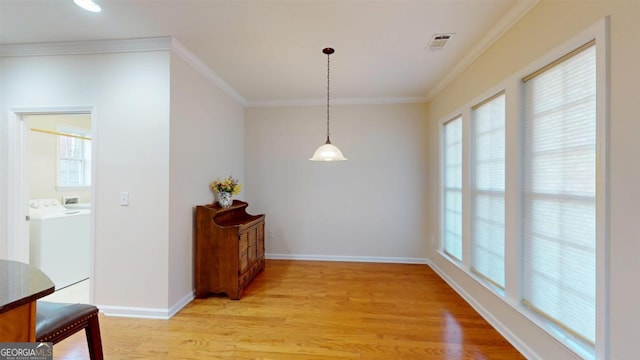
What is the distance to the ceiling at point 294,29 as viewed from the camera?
2066 millimetres

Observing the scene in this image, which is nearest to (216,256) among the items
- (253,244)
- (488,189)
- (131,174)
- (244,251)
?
Result: (244,251)

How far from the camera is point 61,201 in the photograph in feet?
13.6

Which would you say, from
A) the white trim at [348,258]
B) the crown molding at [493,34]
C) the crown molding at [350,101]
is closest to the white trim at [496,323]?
the white trim at [348,258]

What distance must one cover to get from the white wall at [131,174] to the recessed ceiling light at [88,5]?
51 cm

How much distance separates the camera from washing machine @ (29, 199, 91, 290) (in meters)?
3.03

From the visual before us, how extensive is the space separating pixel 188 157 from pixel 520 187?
10.4 feet

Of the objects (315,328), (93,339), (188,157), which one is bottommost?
(315,328)

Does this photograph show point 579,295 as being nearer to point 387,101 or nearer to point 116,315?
point 387,101

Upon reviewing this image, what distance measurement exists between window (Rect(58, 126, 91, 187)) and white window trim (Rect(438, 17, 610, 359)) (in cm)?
587

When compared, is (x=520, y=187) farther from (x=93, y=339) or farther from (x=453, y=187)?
(x=93, y=339)

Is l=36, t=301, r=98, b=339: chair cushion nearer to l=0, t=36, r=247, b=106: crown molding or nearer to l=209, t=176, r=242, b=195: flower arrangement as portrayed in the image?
l=209, t=176, r=242, b=195: flower arrangement

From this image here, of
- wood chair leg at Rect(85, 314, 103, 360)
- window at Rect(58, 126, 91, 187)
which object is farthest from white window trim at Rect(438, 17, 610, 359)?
window at Rect(58, 126, 91, 187)

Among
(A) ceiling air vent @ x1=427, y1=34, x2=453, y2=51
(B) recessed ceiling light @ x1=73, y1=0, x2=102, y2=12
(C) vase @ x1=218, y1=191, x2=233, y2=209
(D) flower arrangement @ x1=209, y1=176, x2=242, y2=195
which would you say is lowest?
(C) vase @ x1=218, y1=191, x2=233, y2=209
